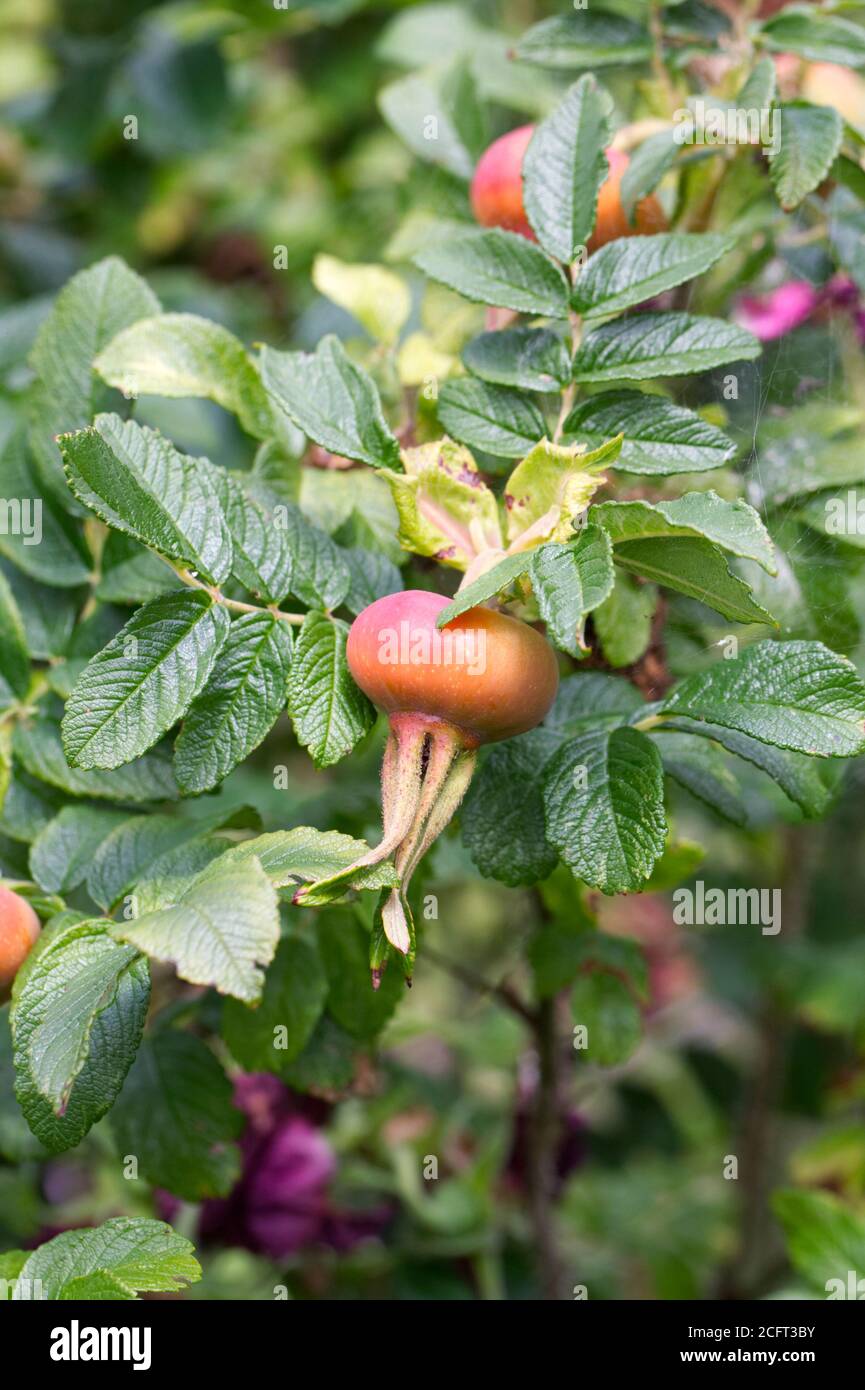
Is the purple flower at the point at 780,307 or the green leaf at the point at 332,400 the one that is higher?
the green leaf at the point at 332,400

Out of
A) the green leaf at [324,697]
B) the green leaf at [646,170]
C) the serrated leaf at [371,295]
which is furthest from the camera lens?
the serrated leaf at [371,295]

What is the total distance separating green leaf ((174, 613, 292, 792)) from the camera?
21.8 inches

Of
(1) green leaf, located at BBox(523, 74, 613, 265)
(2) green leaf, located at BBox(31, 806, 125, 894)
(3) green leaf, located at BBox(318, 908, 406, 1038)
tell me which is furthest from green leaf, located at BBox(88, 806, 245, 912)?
(1) green leaf, located at BBox(523, 74, 613, 265)

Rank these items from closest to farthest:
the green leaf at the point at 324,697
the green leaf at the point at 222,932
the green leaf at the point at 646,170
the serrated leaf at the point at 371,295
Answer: the green leaf at the point at 222,932
the green leaf at the point at 324,697
the green leaf at the point at 646,170
the serrated leaf at the point at 371,295

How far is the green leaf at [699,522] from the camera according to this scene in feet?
1.60

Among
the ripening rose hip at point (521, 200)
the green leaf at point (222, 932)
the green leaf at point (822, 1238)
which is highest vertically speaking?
the ripening rose hip at point (521, 200)

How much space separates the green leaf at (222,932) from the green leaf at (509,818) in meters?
0.14

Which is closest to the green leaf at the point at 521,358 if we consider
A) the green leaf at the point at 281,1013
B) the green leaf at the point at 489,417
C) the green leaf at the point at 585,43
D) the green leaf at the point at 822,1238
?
the green leaf at the point at 489,417

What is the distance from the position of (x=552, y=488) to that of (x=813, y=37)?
0.36 metres

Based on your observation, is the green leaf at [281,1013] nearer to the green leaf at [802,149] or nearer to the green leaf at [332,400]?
the green leaf at [332,400]

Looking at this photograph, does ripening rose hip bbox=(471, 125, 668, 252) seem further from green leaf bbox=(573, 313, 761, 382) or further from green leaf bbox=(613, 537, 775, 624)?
green leaf bbox=(613, 537, 775, 624)

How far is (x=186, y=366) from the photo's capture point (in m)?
0.66

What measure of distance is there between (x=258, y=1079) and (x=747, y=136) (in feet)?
2.34
